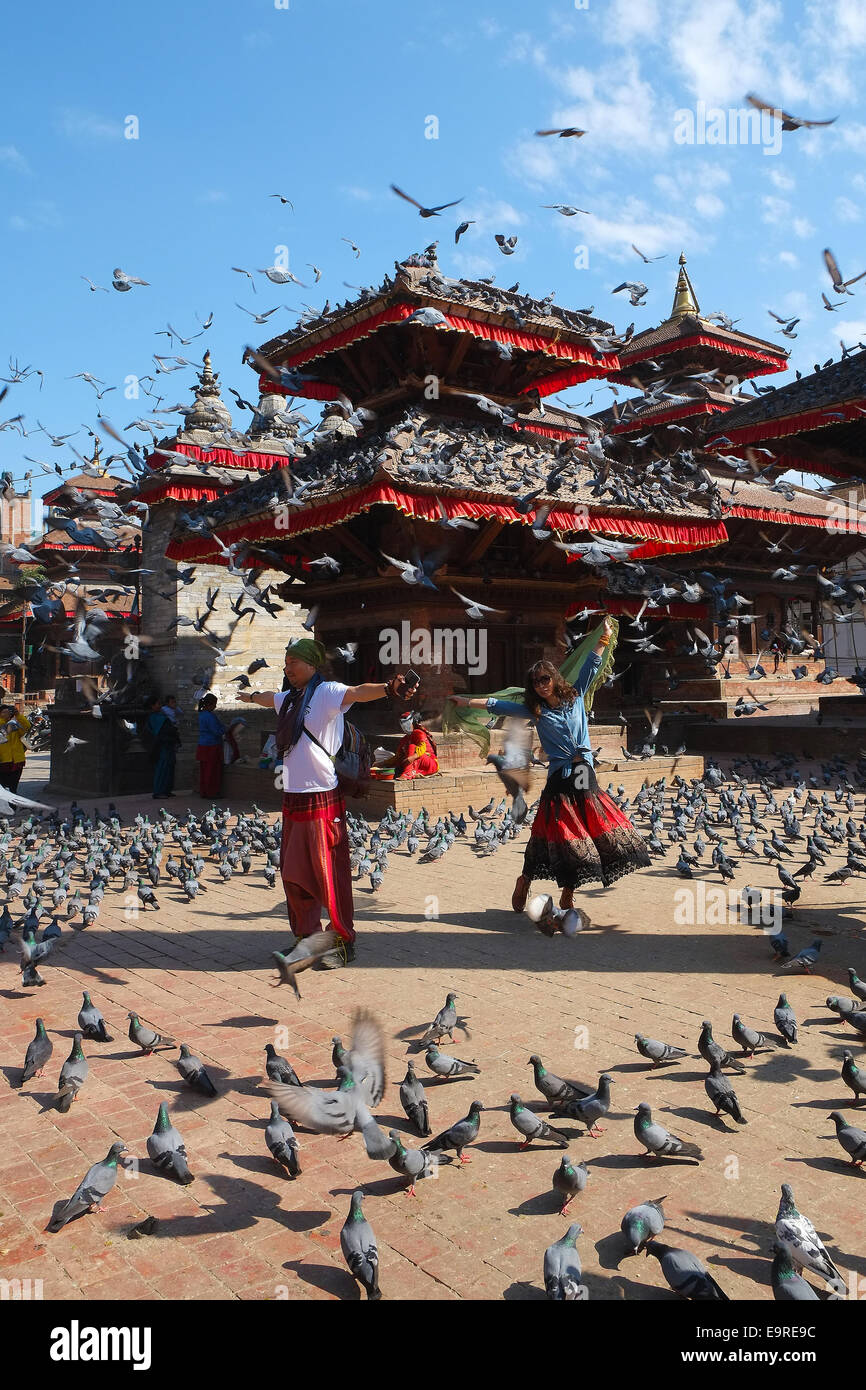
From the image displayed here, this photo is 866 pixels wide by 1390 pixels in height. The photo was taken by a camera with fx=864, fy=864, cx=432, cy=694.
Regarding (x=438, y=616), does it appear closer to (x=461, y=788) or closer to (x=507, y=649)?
(x=507, y=649)

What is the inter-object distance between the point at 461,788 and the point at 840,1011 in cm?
823

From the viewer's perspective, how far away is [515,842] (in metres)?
10.5

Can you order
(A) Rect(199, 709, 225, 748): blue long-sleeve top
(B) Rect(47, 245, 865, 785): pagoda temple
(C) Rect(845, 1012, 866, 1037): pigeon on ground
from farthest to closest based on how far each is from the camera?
(A) Rect(199, 709, 225, 748): blue long-sleeve top, (B) Rect(47, 245, 865, 785): pagoda temple, (C) Rect(845, 1012, 866, 1037): pigeon on ground

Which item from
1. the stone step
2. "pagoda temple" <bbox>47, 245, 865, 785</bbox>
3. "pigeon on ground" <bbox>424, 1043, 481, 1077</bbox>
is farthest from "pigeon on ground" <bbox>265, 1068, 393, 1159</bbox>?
"pagoda temple" <bbox>47, 245, 865, 785</bbox>

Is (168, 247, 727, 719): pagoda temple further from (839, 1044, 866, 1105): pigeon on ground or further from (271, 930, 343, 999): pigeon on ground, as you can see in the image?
(839, 1044, 866, 1105): pigeon on ground

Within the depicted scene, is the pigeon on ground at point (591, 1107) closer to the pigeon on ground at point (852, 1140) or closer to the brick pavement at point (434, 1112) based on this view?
the brick pavement at point (434, 1112)

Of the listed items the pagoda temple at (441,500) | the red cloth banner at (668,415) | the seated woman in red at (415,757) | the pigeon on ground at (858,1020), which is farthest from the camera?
the red cloth banner at (668,415)

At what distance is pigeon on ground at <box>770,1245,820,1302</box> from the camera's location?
238 centimetres

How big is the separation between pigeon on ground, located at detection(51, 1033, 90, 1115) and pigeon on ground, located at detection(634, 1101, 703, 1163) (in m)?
2.46

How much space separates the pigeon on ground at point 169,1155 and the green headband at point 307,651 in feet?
9.03

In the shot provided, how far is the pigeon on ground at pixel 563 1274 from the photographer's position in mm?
2428

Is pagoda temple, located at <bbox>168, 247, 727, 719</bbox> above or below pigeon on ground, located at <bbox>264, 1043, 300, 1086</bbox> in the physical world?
above

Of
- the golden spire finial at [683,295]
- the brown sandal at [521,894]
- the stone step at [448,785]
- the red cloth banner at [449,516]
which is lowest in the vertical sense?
the brown sandal at [521,894]

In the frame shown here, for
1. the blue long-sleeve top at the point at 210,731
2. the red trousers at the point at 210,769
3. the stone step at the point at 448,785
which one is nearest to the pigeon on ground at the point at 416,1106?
the stone step at the point at 448,785
